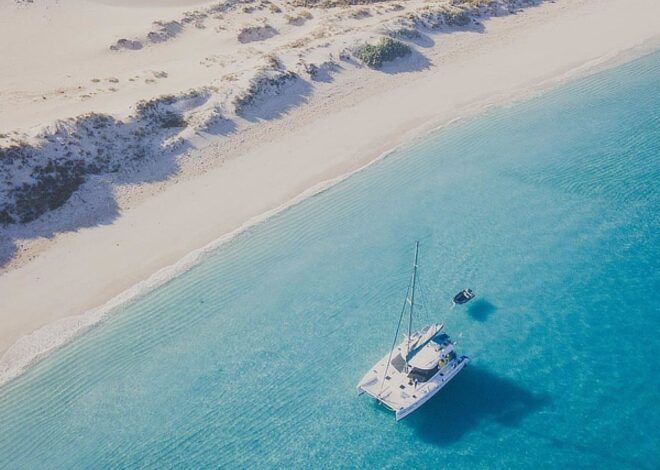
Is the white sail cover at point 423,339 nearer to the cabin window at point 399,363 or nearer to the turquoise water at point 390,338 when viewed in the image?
the cabin window at point 399,363

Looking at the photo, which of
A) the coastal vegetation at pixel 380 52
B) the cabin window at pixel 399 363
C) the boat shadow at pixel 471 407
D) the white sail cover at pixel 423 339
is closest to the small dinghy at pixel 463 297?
the white sail cover at pixel 423 339

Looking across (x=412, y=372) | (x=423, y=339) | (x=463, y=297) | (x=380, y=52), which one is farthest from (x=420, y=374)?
(x=380, y=52)

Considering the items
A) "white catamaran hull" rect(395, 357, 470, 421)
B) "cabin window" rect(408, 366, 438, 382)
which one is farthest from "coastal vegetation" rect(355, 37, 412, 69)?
"cabin window" rect(408, 366, 438, 382)

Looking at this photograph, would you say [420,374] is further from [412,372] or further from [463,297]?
[463,297]

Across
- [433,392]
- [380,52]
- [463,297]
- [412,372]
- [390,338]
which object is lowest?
[433,392]

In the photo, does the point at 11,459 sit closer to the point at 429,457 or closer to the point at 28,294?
the point at 28,294

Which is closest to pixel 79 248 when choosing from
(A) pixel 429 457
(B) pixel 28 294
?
(B) pixel 28 294

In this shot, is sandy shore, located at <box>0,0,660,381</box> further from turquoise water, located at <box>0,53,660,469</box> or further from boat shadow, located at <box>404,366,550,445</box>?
boat shadow, located at <box>404,366,550,445</box>
